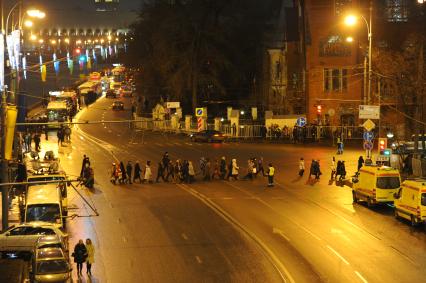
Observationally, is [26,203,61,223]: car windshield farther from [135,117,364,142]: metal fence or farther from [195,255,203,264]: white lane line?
[135,117,364,142]: metal fence

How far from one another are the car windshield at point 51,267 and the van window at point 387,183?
17.0 meters

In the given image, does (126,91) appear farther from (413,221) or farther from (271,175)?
→ (413,221)

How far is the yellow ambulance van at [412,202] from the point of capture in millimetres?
28188

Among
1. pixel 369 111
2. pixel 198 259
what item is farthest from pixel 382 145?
pixel 198 259

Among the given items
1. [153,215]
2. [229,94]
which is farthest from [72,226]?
[229,94]

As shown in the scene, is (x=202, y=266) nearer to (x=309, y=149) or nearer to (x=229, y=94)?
(x=309, y=149)

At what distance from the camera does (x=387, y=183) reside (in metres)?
33.0

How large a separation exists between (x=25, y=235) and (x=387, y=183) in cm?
1676

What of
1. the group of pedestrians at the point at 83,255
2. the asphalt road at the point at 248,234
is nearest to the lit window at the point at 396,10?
the asphalt road at the point at 248,234

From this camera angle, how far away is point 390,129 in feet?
209

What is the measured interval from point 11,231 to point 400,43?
50711 mm

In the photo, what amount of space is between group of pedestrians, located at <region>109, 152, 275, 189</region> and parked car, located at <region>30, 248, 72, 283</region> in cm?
1953

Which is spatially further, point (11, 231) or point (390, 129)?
point (390, 129)

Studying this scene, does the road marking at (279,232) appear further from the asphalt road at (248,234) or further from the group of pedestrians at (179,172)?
the group of pedestrians at (179,172)
